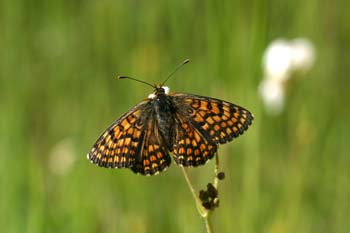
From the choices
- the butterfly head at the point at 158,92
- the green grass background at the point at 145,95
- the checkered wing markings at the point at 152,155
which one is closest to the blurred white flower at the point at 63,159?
the green grass background at the point at 145,95

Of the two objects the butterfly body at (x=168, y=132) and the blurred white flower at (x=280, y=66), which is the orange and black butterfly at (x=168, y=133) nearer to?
the butterfly body at (x=168, y=132)

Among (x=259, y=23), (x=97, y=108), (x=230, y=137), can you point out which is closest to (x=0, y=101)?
(x=97, y=108)

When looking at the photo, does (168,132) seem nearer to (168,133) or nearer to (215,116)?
(168,133)

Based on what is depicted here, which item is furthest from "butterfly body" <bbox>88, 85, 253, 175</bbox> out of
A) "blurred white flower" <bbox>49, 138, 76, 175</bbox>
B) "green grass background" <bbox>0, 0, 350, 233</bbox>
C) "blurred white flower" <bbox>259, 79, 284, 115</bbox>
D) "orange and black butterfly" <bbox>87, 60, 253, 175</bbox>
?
"blurred white flower" <bbox>259, 79, 284, 115</bbox>

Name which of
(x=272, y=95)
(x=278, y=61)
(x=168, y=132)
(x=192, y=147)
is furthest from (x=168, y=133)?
(x=278, y=61)

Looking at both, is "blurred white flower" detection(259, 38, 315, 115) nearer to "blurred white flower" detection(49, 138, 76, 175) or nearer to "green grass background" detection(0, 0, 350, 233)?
"green grass background" detection(0, 0, 350, 233)

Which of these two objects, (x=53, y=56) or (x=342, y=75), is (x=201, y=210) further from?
(x=53, y=56)
